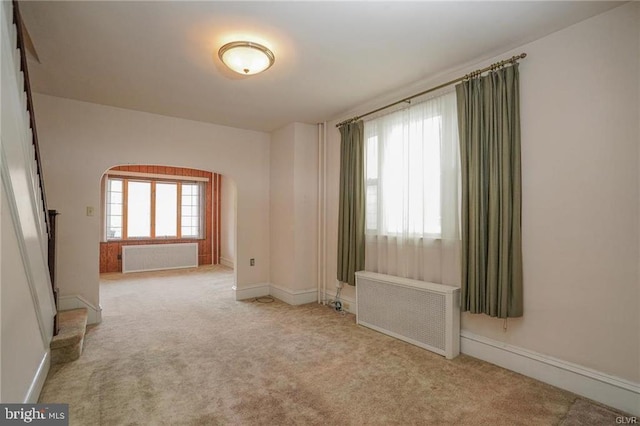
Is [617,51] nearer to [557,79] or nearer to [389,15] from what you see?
[557,79]

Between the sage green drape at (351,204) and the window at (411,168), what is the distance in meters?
0.09

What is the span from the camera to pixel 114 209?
280 inches

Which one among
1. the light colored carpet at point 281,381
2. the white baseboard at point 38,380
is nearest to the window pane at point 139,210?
the light colored carpet at point 281,381

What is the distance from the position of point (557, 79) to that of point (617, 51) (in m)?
0.33

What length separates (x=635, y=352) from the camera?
1994 mm

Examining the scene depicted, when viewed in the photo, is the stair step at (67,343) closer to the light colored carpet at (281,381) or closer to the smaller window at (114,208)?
the light colored carpet at (281,381)

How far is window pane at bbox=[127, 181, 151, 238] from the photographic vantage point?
7.26 m


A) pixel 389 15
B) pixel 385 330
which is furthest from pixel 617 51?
pixel 385 330

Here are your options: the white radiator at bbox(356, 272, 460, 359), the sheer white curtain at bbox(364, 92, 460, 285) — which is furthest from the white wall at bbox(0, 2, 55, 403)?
the sheer white curtain at bbox(364, 92, 460, 285)

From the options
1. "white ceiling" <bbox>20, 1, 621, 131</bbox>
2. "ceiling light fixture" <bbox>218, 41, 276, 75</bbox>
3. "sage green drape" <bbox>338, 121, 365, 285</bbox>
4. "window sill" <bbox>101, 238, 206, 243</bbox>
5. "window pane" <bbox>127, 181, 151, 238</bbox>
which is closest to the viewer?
"white ceiling" <bbox>20, 1, 621, 131</bbox>

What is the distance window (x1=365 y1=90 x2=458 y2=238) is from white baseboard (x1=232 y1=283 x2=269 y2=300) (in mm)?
2130

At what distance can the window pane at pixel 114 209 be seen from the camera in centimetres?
704

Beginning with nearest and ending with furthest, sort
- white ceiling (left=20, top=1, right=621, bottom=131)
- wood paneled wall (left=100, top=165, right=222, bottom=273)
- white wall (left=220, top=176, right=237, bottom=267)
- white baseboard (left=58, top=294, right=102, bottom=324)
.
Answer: white ceiling (left=20, top=1, right=621, bottom=131) → white baseboard (left=58, top=294, right=102, bottom=324) → wood paneled wall (left=100, top=165, right=222, bottom=273) → white wall (left=220, top=176, right=237, bottom=267)

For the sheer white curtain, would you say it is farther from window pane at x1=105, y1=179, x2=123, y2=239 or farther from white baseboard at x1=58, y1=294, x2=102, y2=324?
window pane at x1=105, y1=179, x2=123, y2=239
